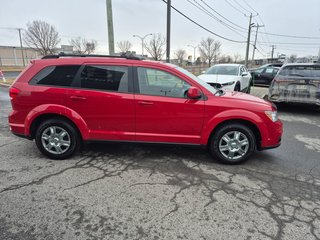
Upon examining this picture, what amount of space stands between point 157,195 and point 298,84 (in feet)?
21.9

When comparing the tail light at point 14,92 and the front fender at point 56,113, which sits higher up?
the tail light at point 14,92

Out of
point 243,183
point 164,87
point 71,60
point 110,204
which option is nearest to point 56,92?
point 71,60

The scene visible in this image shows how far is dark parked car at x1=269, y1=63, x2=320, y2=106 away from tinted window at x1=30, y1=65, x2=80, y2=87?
6682 millimetres

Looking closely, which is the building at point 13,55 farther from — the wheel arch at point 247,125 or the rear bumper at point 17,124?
the wheel arch at point 247,125

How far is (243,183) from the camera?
131 inches

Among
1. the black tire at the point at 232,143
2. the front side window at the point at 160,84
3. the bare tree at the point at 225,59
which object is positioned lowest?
the black tire at the point at 232,143

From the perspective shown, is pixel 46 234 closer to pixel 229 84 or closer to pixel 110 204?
pixel 110 204

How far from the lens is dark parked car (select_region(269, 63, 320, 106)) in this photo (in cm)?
722

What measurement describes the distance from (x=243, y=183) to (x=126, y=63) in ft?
8.69

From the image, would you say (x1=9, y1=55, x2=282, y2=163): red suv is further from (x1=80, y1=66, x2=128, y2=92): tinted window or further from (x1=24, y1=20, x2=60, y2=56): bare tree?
(x1=24, y1=20, x2=60, y2=56): bare tree

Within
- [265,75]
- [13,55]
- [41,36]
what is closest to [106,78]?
[265,75]

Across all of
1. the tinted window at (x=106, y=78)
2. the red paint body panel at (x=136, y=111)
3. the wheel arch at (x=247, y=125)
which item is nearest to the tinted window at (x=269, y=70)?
the red paint body panel at (x=136, y=111)

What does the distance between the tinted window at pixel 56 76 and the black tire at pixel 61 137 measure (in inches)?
25.4

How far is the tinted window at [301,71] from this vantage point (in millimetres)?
7312
